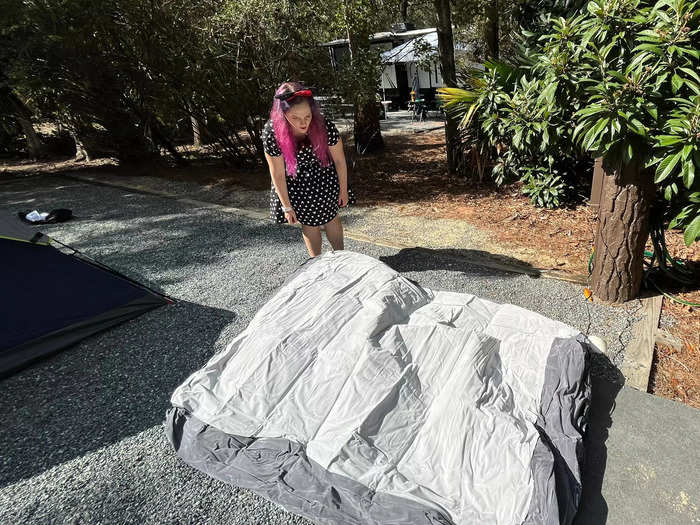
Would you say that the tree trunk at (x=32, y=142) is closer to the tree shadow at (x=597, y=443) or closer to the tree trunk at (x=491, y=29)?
the tree trunk at (x=491, y=29)

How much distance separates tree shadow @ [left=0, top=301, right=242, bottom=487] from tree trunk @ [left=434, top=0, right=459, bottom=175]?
12.6 ft

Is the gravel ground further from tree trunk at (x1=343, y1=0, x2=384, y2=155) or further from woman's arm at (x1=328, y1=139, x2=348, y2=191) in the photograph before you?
tree trunk at (x1=343, y1=0, x2=384, y2=155)

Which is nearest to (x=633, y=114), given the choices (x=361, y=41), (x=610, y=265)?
(x=610, y=265)

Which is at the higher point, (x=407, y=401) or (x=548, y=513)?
(x=407, y=401)

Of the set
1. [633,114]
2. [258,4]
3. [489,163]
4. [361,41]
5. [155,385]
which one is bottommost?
[155,385]

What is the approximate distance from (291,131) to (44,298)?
5.91 feet

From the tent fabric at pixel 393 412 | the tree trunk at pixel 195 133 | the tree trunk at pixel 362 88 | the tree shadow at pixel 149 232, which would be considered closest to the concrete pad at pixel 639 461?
the tent fabric at pixel 393 412

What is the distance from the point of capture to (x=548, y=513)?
136 centimetres

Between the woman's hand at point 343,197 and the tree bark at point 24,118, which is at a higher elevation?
the tree bark at point 24,118

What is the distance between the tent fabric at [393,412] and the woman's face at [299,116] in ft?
3.57

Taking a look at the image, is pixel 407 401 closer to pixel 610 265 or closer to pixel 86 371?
pixel 610 265

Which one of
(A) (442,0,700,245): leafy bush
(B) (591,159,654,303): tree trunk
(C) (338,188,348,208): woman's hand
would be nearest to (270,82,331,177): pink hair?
(C) (338,188,348,208): woman's hand

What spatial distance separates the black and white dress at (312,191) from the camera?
9.58 feet

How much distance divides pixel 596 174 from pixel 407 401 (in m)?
3.23
